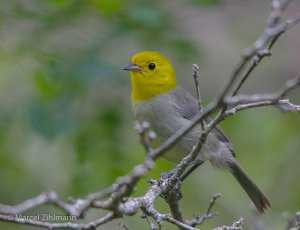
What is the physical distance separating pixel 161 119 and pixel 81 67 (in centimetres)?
88

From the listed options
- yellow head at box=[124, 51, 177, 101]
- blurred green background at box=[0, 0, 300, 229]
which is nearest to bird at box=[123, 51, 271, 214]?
yellow head at box=[124, 51, 177, 101]

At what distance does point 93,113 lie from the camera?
20.6 feet

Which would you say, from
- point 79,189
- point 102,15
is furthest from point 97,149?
point 102,15

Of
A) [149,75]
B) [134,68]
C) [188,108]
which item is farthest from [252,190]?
[134,68]

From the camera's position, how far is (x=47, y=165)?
7.41 m

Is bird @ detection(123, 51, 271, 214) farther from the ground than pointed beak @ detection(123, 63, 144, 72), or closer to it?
closer to it

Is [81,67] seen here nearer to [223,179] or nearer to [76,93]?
[76,93]

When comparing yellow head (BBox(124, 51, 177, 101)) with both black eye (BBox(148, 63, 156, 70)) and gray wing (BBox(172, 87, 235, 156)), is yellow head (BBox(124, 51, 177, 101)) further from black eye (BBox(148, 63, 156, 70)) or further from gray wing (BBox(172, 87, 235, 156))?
gray wing (BBox(172, 87, 235, 156))

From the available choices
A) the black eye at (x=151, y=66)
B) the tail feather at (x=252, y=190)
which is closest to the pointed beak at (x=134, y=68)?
the black eye at (x=151, y=66)

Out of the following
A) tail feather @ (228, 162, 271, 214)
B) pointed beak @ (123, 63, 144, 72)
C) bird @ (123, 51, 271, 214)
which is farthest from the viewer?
pointed beak @ (123, 63, 144, 72)

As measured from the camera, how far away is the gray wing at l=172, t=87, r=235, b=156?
6.50 meters

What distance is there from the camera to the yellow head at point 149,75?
6.52m

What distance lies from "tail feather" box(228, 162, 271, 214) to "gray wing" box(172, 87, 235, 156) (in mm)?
174

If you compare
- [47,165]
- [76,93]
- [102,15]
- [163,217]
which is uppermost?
[102,15]
